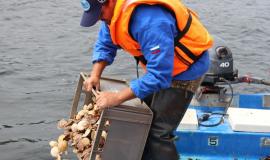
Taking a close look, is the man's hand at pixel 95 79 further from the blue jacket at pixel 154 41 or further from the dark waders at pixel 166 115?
the blue jacket at pixel 154 41

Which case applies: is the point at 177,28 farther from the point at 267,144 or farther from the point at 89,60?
the point at 89,60

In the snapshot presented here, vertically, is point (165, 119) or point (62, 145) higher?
point (165, 119)

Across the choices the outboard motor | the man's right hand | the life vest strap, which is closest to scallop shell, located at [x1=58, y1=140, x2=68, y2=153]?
the man's right hand

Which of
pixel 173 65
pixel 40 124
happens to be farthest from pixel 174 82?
pixel 40 124

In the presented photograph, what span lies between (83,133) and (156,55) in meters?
1.00

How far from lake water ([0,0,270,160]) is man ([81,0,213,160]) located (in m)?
2.86

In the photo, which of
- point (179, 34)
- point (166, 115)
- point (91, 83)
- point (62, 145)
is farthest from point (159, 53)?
point (62, 145)

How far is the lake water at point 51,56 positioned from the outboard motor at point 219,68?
2.24 meters

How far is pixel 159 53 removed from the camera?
348cm

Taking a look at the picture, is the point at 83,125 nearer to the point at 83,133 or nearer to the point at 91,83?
the point at 83,133

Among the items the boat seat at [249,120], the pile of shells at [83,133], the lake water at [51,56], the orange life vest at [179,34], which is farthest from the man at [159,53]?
the lake water at [51,56]

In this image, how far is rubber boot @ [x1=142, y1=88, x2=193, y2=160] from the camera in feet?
12.8

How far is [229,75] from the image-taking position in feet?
19.1

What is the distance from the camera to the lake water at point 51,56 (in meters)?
7.22
